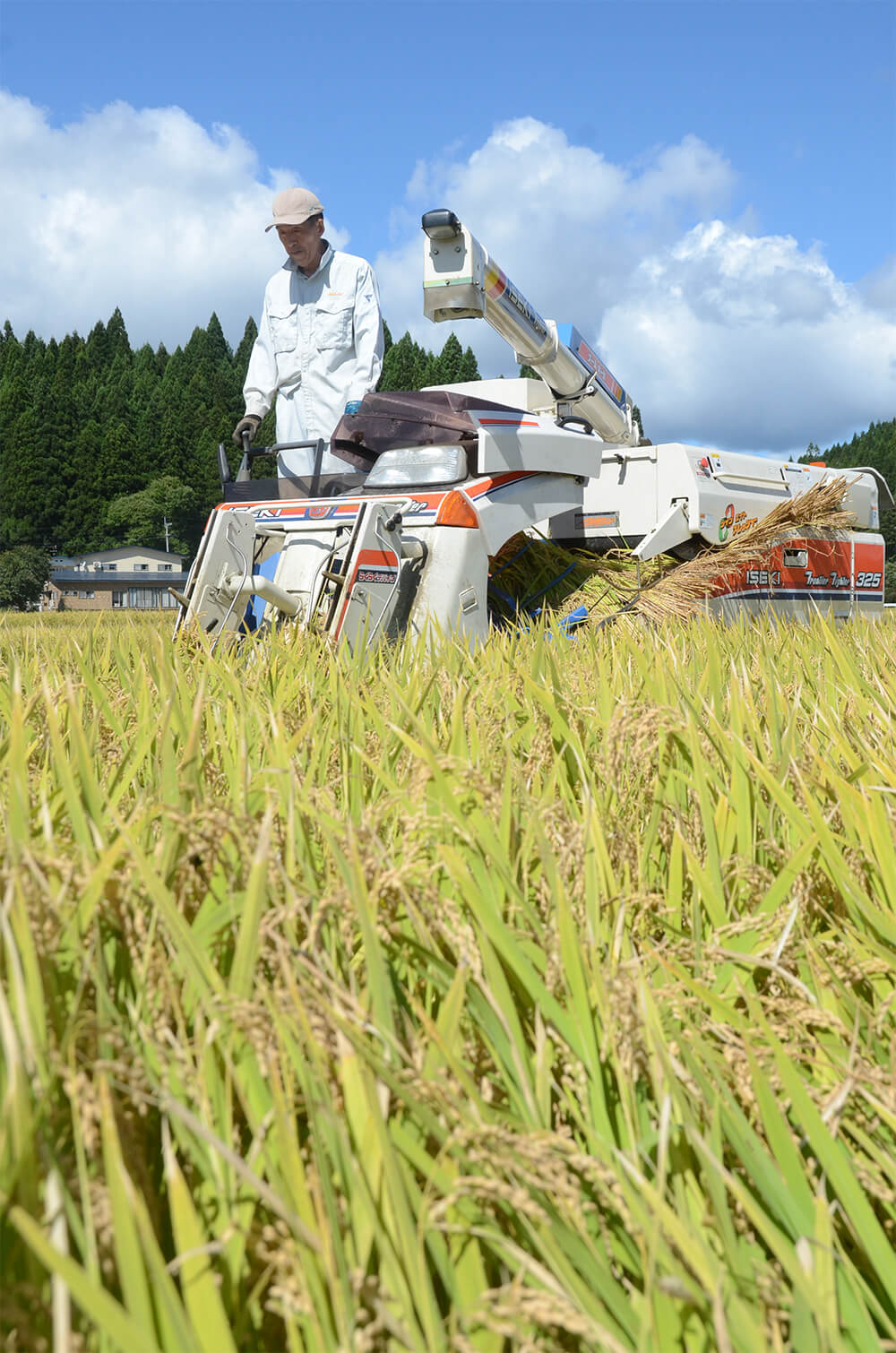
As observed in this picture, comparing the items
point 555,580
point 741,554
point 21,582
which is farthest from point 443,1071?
point 21,582

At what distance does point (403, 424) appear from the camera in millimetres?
5109

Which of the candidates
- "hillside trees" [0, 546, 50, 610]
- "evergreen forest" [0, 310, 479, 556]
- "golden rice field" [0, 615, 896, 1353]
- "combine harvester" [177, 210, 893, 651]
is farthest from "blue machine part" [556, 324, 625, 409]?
"evergreen forest" [0, 310, 479, 556]

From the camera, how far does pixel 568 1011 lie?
0.91 m

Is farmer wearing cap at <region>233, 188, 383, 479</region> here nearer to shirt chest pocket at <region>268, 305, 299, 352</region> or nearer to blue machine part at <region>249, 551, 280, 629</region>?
shirt chest pocket at <region>268, 305, 299, 352</region>

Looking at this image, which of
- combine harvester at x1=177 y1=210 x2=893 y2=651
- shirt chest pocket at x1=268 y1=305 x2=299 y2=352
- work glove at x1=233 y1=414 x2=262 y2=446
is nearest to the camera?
combine harvester at x1=177 y1=210 x2=893 y2=651

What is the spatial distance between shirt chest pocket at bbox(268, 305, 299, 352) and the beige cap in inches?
18.7

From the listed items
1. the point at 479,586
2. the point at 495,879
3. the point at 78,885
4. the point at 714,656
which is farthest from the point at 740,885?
the point at 479,586

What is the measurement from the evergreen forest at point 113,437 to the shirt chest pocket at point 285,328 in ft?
260

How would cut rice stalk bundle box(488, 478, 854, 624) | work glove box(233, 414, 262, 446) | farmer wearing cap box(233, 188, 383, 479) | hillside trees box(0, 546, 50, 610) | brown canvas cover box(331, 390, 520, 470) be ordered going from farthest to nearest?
hillside trees box(0, 546, 50, 610) < cut rice stalk bundle box(488, 478, 854, 624) < farmer wearing cap box(233, 188, 383, 479) < work glove box(233, 414, 262, 446) < brown canvas cover box(331, 390, 520, 470)

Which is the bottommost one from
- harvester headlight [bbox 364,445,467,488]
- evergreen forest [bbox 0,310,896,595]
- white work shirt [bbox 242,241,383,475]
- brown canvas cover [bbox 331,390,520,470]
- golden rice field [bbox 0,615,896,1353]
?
golden rice field [bbox 0,615,896,1353]

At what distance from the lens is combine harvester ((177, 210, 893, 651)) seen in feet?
14.0

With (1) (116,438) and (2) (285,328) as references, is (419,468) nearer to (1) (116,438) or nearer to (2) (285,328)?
(2) (285,328)

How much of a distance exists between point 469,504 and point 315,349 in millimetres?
1521

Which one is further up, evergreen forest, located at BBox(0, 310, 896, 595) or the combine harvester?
evergreen forest, located at BBox(0, 310, 896, 595)
